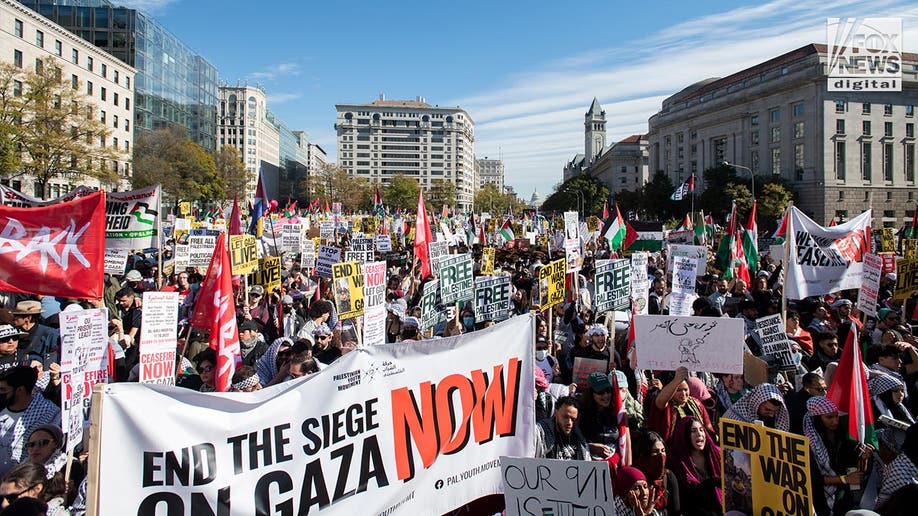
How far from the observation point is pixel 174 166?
186 feet

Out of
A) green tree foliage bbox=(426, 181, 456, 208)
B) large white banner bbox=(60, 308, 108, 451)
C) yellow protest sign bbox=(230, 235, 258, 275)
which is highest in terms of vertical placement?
green tree foliage bbox=(426, 181, 456, 208)

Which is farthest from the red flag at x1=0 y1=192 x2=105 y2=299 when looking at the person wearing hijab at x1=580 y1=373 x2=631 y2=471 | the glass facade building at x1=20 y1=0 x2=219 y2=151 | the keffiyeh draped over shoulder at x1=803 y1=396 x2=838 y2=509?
the glass facade building at x1=20 y1=0 x2=219 y2=151

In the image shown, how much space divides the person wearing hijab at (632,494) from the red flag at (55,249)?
17.2 ft

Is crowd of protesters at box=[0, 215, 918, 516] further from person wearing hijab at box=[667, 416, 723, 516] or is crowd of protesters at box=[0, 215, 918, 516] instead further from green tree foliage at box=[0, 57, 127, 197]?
green tree foliage at box=[0, 57, 127, 197]

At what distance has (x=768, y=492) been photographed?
4082 millimetres

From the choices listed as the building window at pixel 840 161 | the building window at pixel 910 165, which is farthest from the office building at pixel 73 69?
the building window at pixel 910 165

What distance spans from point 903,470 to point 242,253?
31.6 ft

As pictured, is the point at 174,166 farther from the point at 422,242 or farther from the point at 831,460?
the point at 831,460

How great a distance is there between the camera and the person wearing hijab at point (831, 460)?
466 centimetres

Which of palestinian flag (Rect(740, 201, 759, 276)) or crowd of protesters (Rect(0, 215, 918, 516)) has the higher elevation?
palestinian flag (Rect(740, 201, 759, 276))

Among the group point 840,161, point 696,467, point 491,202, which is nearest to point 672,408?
point 696,467

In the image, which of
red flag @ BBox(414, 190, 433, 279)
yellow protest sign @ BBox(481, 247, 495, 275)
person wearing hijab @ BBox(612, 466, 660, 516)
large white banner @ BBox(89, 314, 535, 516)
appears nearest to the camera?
large white banner @ BBox(89, 314, 535, 516)

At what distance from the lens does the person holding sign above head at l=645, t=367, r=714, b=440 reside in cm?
540

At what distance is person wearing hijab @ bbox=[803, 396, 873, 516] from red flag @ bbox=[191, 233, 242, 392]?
4.97 metres
